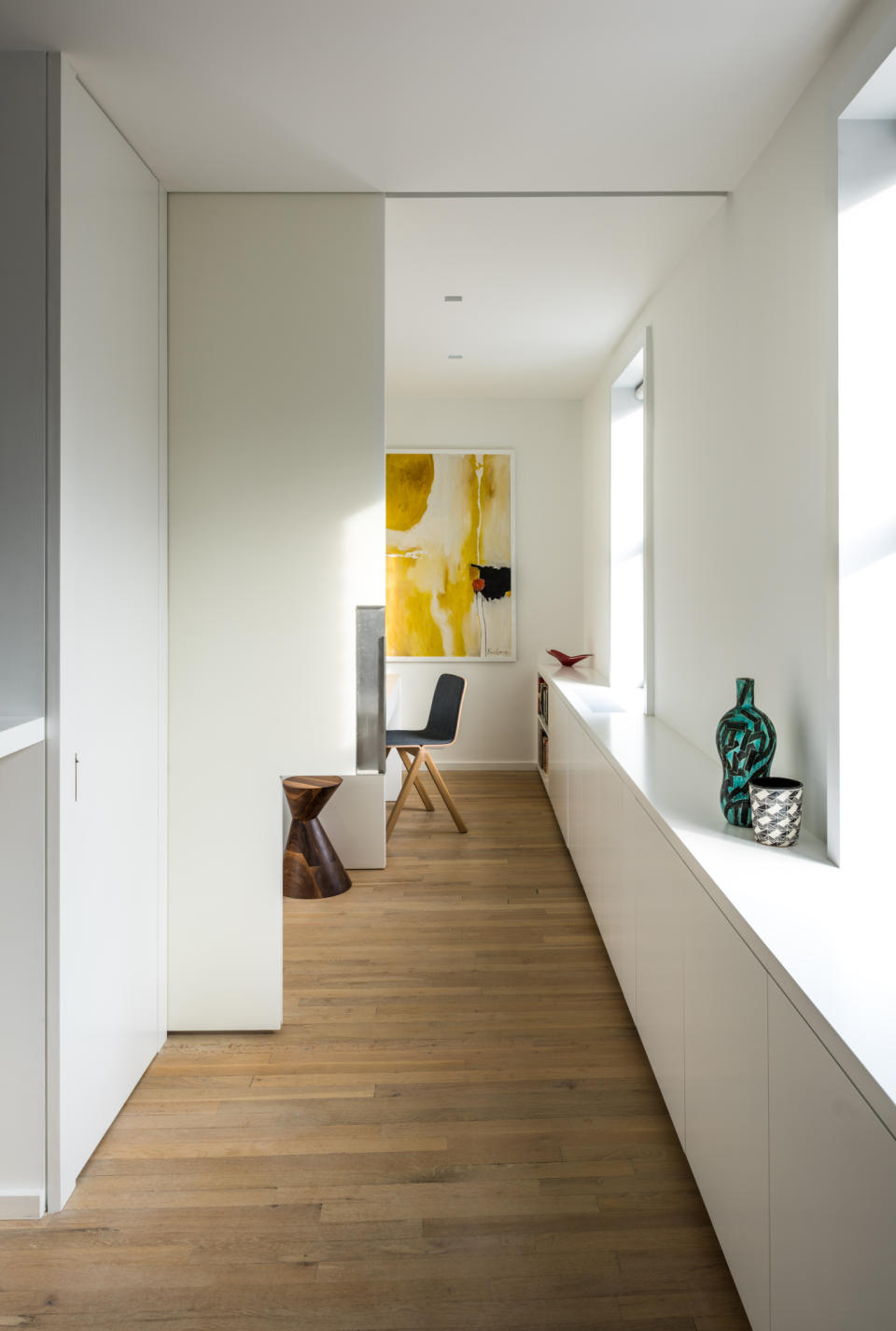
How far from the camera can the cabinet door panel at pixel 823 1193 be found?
103cm

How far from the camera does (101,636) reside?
213 cm

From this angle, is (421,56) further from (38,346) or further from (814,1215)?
(814,1215)

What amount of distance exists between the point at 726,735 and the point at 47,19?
6.92 feet

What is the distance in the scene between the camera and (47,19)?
1.81m

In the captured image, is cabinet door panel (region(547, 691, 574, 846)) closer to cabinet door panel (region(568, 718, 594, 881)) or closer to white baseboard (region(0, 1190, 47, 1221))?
cabinet door panel (region(568, 718, 594, 881))

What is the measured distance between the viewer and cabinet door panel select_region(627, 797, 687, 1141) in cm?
200

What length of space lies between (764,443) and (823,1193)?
1853mm

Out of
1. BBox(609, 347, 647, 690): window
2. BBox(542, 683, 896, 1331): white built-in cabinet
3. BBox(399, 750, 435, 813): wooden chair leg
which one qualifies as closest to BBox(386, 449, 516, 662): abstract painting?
BBox(399, 750, 435, 813): wooden chair leg

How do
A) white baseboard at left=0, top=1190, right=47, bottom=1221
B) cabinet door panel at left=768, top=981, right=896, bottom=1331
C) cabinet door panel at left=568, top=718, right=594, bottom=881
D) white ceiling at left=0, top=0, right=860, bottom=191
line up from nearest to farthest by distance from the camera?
1. cabinet door panel at left=768, top=981, right=896, bottom=1331
2. white ceiling at left=0, top=0, right=860, bottom=191
3. white baseboard at left=0, top=1190, right=47, bottom=1221
4. cabinet door panel at left=568, top=718, right=594, bottom=881

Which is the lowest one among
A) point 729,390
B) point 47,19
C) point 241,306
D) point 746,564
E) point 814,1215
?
Result: point 814,1215

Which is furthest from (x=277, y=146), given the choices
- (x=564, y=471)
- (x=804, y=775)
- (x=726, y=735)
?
(x=564, y=471)

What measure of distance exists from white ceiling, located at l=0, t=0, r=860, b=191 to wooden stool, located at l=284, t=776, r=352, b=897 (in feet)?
7.70

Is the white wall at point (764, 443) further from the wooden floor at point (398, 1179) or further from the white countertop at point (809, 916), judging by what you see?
the wooden floor at point (398, 1179)

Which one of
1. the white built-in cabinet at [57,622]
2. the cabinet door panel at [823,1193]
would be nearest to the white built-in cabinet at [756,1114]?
the cabinet door panel at [823,1193]
